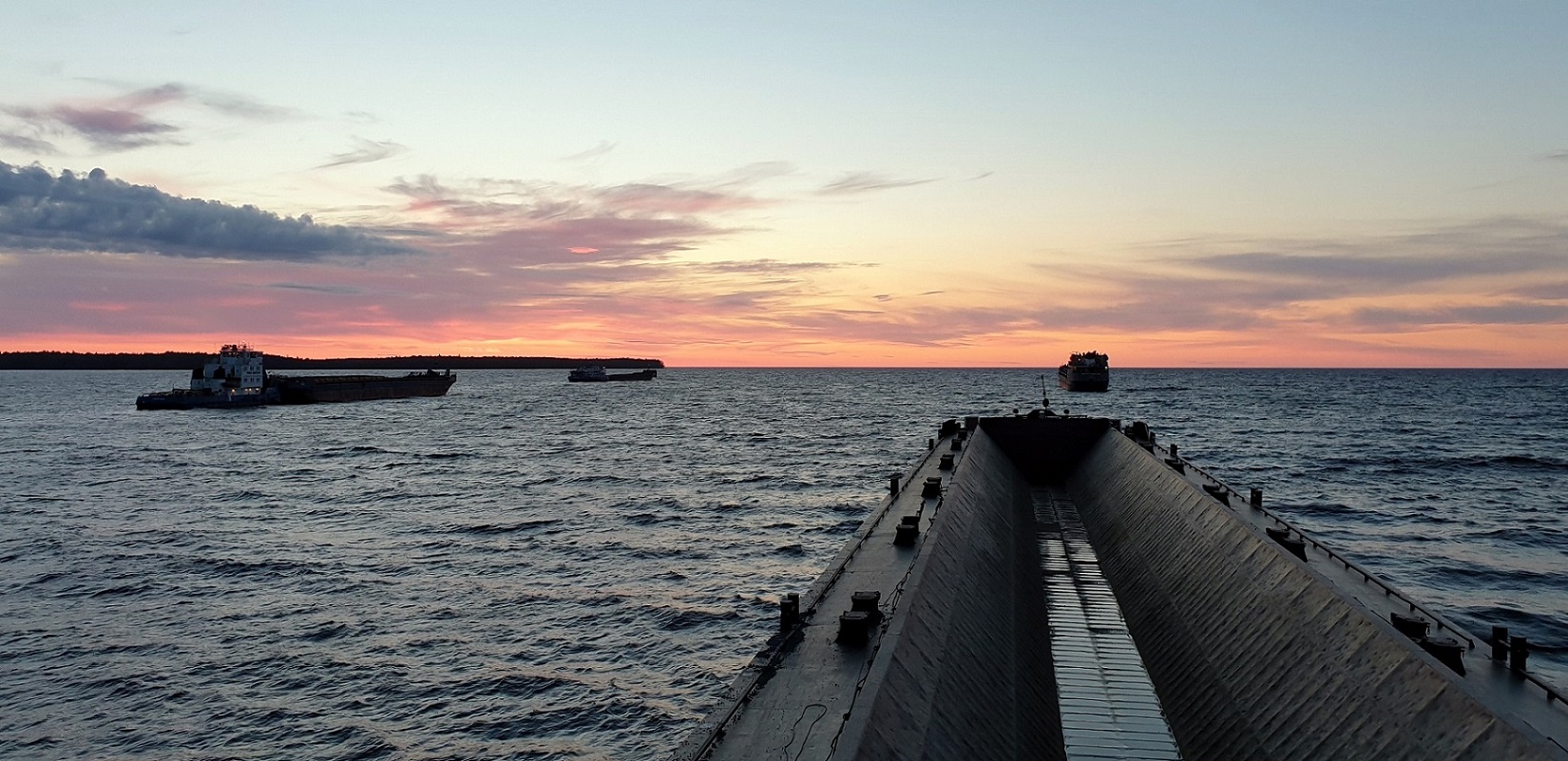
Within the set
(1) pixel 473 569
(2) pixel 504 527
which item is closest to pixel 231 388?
(2) pixel 504 527

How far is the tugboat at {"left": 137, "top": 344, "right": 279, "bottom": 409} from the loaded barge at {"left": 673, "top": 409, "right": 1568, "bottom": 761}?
147938 mm

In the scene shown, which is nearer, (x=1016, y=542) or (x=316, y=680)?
(x=316, y=680)

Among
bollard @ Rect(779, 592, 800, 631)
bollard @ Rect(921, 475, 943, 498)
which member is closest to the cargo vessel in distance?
bollard @ Rect(921, 475, 943, 498)

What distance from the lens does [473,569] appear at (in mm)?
40250

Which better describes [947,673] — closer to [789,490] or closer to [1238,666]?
[1238,666]

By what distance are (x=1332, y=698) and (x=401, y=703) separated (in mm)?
22944

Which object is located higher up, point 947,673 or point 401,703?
point 947,673

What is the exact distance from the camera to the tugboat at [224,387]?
145000 mm

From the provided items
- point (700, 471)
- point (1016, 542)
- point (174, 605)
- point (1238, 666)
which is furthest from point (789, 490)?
point (1238, 666)

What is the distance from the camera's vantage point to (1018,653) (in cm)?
2147

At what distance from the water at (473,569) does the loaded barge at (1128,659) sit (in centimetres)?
788

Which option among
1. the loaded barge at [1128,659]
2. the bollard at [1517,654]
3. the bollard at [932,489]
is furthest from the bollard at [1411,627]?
the bollard at [932,489]

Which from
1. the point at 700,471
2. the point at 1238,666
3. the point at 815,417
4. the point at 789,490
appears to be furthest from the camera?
the point at 815,417

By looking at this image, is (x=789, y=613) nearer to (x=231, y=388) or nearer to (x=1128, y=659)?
(x=1128, y=659)
